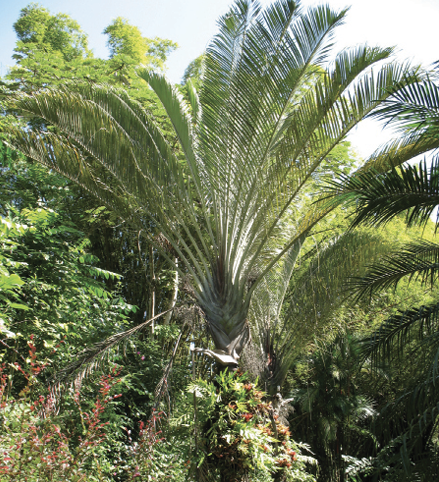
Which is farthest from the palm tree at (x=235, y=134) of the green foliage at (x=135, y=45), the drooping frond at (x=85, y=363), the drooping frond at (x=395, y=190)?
the green foliage at (x=135, y=45)

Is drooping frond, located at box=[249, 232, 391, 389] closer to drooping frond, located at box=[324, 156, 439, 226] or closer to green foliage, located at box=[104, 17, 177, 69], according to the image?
drooping frond, located at box=[324, 156, 439, 226]

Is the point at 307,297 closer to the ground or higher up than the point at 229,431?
higher up

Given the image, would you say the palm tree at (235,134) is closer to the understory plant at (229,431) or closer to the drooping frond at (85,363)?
the understory plant at (229,431)

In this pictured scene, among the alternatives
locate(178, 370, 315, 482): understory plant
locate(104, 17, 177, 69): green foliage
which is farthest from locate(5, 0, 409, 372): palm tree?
locate(104, 17, 177, 69): green foliage

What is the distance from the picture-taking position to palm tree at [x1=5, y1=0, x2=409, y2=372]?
16.8ft

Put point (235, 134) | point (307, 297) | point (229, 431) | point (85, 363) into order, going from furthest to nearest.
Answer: point (307, 297), point (235, 134), point (85, 363), point (229, 431)

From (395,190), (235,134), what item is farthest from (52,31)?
(395,190)

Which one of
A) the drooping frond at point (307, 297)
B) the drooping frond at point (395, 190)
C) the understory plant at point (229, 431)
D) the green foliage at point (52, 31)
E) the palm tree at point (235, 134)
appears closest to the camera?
the drooping frond at point (395, 190)

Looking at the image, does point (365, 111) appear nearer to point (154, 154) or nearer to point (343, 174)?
point (343, 174)

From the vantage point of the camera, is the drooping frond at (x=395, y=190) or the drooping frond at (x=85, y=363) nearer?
the drooping frond at (x=395, y=190)

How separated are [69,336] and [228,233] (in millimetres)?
2667

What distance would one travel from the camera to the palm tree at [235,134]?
512cm

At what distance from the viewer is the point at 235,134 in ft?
18.4

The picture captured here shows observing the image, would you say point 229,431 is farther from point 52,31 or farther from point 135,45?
point 52,31
